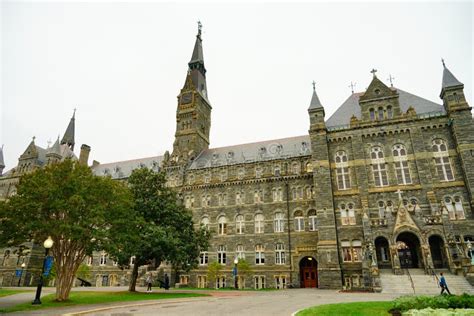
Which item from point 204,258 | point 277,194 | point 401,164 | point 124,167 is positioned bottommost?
point 204,258

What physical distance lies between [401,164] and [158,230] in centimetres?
2717

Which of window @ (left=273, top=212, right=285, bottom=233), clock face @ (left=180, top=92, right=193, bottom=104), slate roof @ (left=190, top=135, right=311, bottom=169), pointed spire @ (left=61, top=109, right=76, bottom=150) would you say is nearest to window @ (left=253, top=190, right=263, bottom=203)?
window @ (left=273, top=212, right=285, bottom=233)

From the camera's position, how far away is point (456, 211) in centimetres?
3272

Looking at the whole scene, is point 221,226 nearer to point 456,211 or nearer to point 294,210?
point 294,210

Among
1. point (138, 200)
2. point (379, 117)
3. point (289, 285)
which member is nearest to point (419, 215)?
point (379, 117)

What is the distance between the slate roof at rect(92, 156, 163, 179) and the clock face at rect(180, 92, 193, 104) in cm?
1169

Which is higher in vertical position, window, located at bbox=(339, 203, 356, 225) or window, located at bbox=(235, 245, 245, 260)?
window, located at bbox=(339, 203, 356, 225)

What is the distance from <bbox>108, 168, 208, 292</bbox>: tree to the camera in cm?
2894

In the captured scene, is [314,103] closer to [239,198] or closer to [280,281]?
[239,198]

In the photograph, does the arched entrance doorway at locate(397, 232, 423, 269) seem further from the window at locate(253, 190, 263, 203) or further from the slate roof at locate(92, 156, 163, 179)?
the slate roof at locate(92, 156, 163, 179)

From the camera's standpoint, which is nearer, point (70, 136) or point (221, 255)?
point (221, 255)

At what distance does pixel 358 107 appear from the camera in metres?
41.8

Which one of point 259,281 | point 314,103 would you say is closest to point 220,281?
point 259,281

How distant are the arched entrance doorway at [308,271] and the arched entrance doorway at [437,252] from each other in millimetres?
12585
